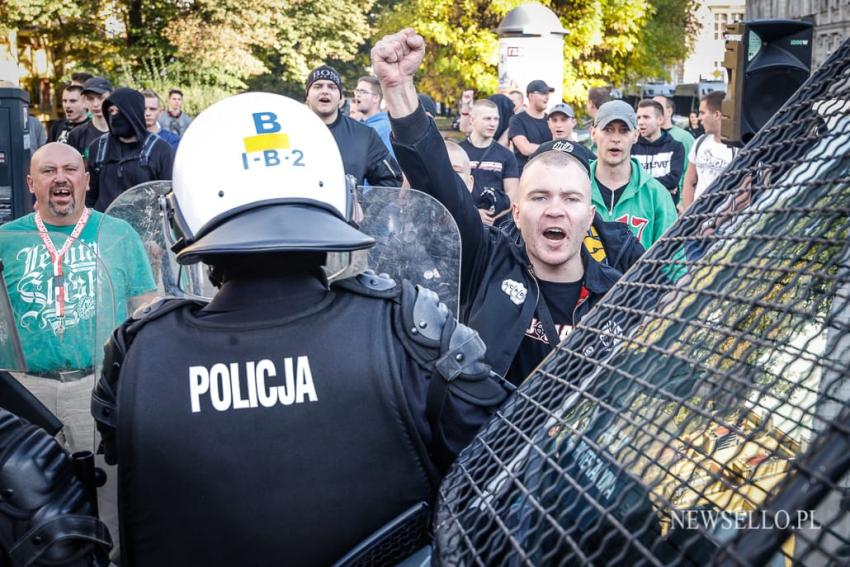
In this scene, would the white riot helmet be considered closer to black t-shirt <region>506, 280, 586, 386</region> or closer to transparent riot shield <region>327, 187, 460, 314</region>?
transparent riot shield <region>327, 187, 460, 314</region>

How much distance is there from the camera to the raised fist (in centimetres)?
256

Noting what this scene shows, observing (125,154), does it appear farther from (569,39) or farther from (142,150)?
(569,39)

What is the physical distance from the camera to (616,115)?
5727mm

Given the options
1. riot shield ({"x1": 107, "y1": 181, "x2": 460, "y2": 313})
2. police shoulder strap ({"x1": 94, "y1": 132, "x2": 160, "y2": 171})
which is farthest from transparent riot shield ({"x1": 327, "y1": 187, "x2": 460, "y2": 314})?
police shoulder strap ({"x1": 94, "y1": 132, "x2": 160, "y2": 171})

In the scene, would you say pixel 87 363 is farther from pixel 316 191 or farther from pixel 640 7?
pixel 640 7

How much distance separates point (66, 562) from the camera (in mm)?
1751

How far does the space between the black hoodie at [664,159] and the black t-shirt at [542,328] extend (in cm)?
563

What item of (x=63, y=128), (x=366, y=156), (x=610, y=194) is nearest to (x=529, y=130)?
(x=366, y=156)

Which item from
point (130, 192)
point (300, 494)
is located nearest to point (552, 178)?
point (130, 192)

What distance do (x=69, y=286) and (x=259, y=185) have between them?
1.26 metres

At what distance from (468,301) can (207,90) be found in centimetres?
2407

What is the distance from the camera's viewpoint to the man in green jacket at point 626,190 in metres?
5.07

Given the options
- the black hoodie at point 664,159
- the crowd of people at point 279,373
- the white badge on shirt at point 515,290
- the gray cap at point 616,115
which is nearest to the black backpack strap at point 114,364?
the crowd of people at point 279,373

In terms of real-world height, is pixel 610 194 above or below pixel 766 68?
below
